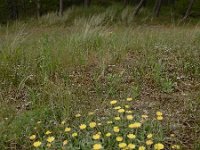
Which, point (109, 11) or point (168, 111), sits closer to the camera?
point (168, 111)

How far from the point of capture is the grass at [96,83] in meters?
3.93

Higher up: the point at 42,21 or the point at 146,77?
the point at 146,77

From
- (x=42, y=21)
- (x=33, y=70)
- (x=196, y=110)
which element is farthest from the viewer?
(x=42, y=21)

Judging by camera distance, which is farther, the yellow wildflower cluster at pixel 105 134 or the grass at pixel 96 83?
the grass at pixel 96 83

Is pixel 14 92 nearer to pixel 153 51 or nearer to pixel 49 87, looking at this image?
pixel 49 87

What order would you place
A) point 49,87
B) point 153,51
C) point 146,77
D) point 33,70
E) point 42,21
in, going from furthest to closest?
point 42,21 < point 153,51 < point 33,70 < point 146,77 < point 49,87

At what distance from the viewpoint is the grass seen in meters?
3.93

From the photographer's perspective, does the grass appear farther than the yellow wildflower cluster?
Yes

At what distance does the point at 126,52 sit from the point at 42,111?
105 inches

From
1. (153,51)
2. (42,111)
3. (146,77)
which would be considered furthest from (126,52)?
(42,111)

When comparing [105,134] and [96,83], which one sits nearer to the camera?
[105,134]

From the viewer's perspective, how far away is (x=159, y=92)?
473 centimetres

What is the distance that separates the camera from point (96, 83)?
489 centimetres

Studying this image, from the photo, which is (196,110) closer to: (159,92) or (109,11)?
(159,92)
